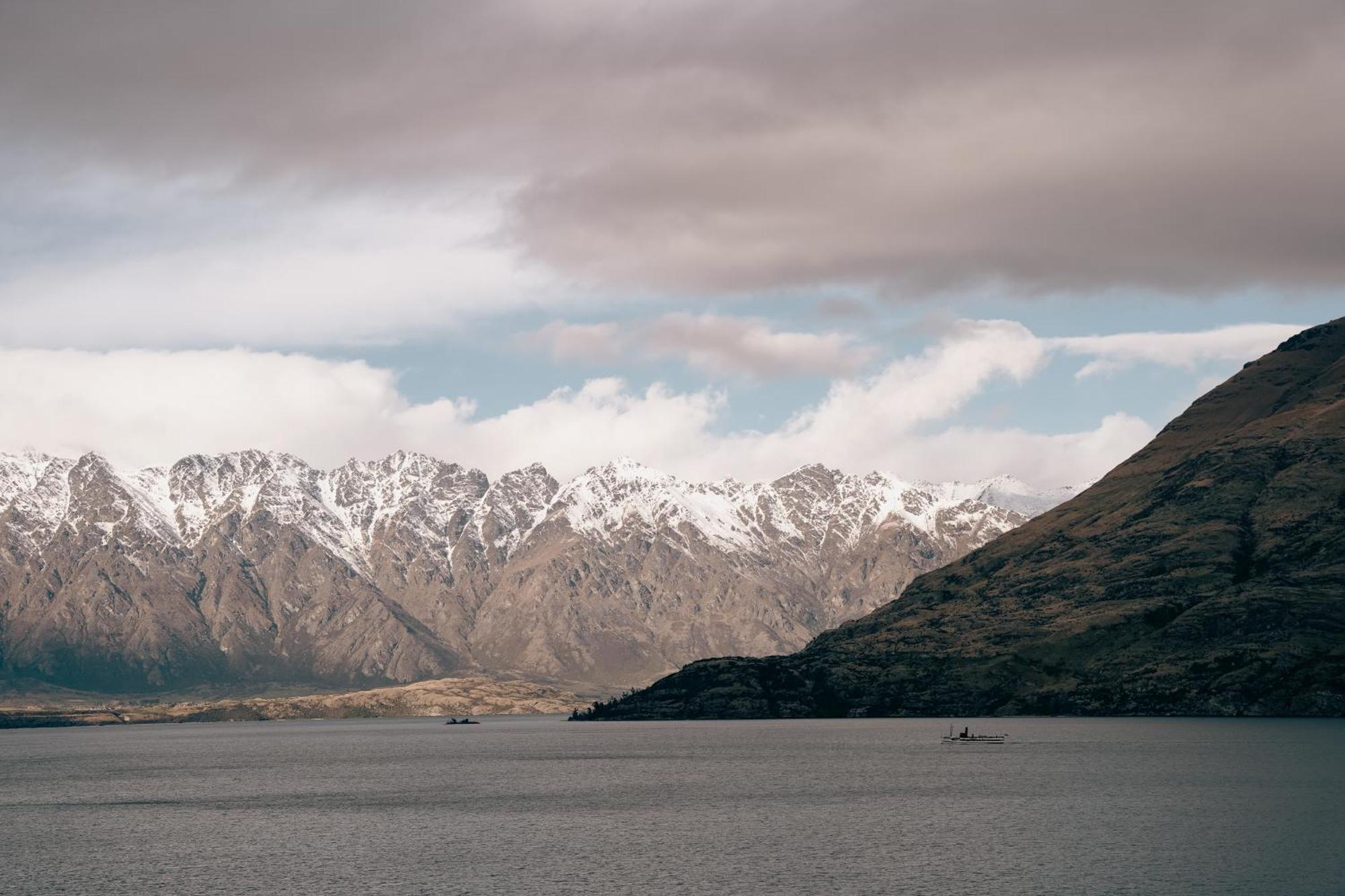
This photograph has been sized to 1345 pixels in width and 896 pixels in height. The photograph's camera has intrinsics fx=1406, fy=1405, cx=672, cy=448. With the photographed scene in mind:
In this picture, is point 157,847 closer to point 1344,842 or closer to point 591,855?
point 591,855

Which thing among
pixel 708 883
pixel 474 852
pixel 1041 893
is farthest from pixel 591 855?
pixel 1041 893

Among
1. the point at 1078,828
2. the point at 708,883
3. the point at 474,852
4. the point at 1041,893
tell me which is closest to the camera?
the point at 1041,893

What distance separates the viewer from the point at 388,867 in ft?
547

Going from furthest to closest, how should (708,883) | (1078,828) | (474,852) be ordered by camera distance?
1. (1078,828)
2. (474,852)
3. (708,883)

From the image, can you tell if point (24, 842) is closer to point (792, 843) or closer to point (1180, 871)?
point (792, 843)

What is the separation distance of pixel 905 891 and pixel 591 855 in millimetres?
45664

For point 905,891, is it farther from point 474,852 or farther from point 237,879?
point 237,879

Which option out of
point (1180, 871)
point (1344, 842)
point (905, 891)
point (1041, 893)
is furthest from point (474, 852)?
point (1344, 842)

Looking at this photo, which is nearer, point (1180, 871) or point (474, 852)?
point (1180, 871)

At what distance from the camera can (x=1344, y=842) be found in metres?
170

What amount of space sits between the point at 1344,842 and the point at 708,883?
7949cm

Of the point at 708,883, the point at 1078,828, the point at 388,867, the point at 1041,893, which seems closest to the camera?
the point at 1041,893

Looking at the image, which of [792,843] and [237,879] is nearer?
[237,879]

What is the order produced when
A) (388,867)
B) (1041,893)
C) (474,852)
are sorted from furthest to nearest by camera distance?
(474,852)
(388,867)
(1041,893)
